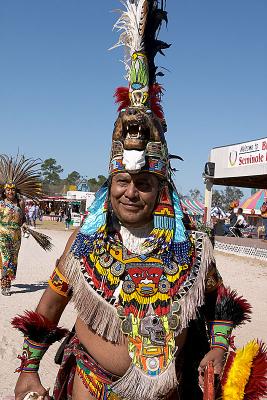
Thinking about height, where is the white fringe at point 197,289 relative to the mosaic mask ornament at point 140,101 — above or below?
below

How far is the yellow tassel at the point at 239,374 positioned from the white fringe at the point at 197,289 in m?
0.30

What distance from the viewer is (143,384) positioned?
7.40ft

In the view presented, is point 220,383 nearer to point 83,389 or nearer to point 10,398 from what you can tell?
point 83,389

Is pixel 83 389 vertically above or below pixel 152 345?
below

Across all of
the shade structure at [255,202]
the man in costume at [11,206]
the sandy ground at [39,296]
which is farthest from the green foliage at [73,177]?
the man in costume at [11,206]

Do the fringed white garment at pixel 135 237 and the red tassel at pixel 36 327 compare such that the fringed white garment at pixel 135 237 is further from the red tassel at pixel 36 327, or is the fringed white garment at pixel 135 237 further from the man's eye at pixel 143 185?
the red tassel at pixel 36 327

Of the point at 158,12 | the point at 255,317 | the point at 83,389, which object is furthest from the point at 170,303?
the point at 255,317

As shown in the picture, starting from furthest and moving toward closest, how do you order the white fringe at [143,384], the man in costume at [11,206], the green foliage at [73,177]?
the green foliage at [73,177] < the man in costume at [11,206] < the white fringe at [143,384]

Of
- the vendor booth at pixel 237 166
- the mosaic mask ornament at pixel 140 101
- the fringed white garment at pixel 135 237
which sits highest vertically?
the vendor booth at pixel 237 166

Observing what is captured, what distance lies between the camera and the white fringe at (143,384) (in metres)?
2.26

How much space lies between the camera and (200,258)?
101 inches

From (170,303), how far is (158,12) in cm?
159

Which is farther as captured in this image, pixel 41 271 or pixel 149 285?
pixel 41 271

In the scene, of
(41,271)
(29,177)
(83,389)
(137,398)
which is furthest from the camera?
(41,271)
